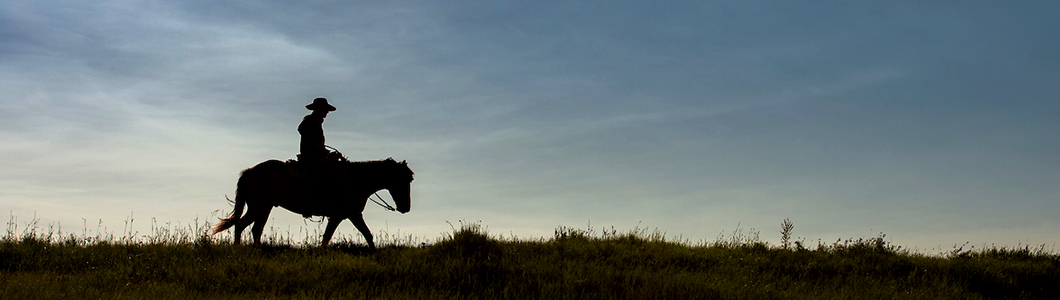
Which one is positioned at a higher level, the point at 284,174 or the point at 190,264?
the point at 284,174

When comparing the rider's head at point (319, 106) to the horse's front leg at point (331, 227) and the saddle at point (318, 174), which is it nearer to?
the saddle at point (318, 174)

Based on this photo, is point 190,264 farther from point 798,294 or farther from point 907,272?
point 907,272

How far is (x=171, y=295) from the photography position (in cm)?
905

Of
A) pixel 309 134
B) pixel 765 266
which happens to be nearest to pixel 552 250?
pixel 765 266

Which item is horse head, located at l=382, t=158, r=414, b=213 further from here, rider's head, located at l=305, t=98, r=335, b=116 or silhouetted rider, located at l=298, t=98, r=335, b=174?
rider's head, located at l=305, t=98, r=335, b=116

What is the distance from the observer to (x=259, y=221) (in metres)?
14.0

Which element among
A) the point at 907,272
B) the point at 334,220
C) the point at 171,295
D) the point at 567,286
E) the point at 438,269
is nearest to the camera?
the point at 171,295

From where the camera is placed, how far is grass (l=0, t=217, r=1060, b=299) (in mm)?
9758

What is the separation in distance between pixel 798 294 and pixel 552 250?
13.4 feet

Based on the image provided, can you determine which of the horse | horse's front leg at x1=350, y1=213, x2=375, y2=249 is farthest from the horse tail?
horse's front leg at x1=350, y1=213, x2=375, y2=249

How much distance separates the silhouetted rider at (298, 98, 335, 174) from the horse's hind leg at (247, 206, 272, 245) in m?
1.09

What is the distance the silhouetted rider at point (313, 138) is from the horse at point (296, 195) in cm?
24

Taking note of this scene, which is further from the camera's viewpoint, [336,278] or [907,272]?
[907,272]

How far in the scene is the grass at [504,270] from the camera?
9.76 metres
